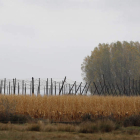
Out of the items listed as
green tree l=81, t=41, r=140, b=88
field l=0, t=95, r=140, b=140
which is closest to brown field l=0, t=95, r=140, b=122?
field l=0, t=95, r=140, b=140

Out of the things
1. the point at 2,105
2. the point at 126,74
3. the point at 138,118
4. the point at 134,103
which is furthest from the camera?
the point at 126,74

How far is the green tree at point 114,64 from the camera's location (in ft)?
187

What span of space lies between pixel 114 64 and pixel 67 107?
3935cm

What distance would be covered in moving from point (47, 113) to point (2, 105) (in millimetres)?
3179

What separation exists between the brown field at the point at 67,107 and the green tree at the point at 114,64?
117 feet

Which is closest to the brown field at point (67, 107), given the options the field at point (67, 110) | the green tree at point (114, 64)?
the field at point (67, 110)

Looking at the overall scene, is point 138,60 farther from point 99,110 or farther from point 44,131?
point 44,131

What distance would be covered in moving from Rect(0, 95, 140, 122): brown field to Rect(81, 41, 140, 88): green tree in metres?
35.8

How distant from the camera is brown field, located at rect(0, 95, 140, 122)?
1917 cm

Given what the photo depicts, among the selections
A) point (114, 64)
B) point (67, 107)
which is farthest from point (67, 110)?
point (114, 64)

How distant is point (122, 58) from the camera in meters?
57.9

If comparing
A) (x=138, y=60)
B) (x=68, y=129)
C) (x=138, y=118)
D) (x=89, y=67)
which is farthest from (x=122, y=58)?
(x=68, y=129)

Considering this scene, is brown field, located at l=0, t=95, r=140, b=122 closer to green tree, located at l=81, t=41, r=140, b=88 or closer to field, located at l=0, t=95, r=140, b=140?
field, located at l=0, t=95, r=140, b=140

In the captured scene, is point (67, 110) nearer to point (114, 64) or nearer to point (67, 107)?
point (67, 107)
